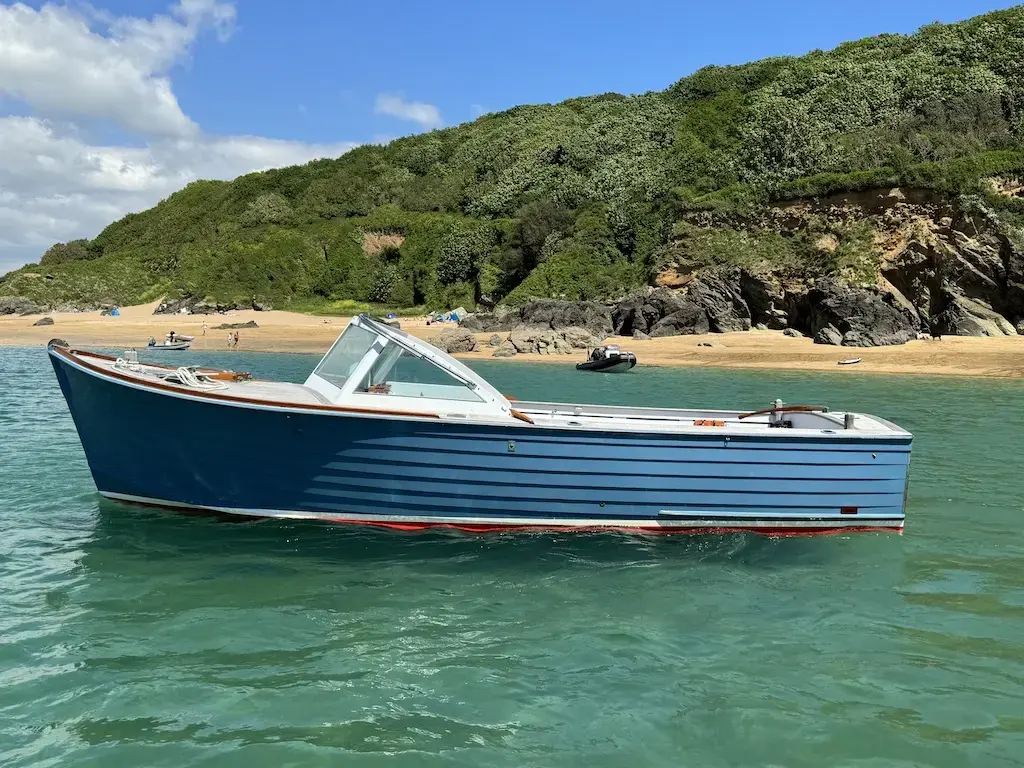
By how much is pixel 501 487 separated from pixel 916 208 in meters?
38.0

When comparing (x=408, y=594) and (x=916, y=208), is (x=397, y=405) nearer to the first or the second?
(x=408, y=594)

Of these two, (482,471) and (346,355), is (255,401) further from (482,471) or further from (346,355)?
(482,471)

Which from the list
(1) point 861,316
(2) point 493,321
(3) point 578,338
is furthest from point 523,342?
(1) point 861,316

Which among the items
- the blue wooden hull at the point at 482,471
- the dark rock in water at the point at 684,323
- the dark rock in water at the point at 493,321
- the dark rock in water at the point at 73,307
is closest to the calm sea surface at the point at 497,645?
the blue wooden hull at the point at 482,471

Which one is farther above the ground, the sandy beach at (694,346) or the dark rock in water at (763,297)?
the dark rock in water at (763,297)

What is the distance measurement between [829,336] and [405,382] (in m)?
31.0

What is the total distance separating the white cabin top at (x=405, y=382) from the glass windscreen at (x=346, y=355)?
0.05 ft

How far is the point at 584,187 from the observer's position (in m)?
59.2

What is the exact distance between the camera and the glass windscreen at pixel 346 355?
8.45m

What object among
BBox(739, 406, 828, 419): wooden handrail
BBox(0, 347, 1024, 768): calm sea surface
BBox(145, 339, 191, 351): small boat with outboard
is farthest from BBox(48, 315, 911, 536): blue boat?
BBox(145, 339, 191, 351): small boat with outboard

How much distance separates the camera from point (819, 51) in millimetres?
66188

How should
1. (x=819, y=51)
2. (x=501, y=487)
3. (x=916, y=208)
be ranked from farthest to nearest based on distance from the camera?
1. (x=819, y=51)
2. (x=916, y=208)
3. (x=501, y=487)

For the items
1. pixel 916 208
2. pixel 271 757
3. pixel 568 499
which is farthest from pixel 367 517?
pixel 916 208

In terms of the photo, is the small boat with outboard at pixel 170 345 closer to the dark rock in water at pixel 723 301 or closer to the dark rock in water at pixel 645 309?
the dark rock in water at pixel 645 309
